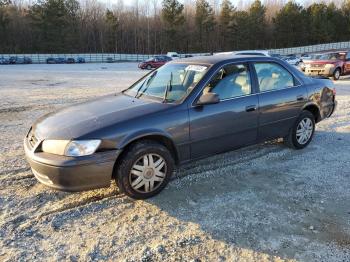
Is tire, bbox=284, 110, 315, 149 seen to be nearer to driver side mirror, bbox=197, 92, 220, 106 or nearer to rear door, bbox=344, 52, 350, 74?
driver side mirror, bbox=197, 92, 220, 106

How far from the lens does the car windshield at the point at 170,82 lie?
4379 mm

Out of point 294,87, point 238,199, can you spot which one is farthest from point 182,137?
point 294,87

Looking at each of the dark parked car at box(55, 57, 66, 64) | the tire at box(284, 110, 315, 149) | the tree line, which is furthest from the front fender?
the tree line

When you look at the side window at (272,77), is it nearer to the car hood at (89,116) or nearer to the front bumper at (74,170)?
→ the car hood at (89,116)

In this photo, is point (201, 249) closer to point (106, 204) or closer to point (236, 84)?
point (106, 204)

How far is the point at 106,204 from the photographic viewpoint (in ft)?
12.8

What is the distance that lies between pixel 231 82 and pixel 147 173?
1.74 meters

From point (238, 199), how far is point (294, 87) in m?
2.36

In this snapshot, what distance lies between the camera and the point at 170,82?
4645 mm

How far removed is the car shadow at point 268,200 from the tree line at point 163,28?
210 ft

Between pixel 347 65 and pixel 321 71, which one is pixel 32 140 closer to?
pixel 321 71

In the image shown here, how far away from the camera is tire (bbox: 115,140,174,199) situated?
3.76 metres

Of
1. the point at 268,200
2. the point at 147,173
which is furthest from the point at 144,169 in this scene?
the point at 268,200

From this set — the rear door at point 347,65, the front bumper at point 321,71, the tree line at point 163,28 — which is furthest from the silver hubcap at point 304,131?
the tree line at point 163,28
